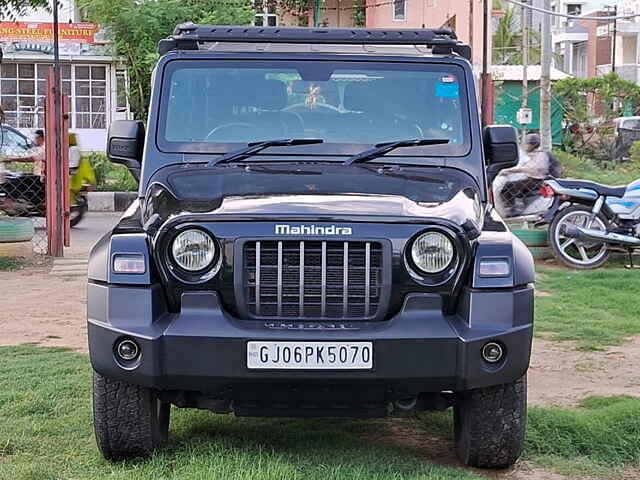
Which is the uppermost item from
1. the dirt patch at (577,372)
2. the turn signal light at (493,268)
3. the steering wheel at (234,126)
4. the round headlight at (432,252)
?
the steering wheel at (234,126)

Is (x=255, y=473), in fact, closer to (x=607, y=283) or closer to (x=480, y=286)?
(x=480, y=286)

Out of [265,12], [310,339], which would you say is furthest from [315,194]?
[265,12]

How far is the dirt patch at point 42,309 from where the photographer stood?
795cm

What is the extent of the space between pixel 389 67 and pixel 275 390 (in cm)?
197

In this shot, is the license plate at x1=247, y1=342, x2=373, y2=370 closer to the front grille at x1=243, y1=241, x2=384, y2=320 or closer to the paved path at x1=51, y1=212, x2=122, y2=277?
the front grille at x1=243, y1=241, x2=384, y2=320

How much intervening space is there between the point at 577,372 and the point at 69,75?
28.3 metres

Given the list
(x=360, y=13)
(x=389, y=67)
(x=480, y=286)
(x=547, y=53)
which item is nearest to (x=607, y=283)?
(x=389, y=67)

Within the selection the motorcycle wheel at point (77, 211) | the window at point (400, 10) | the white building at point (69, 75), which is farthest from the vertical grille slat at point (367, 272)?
the window at point (400, 10)

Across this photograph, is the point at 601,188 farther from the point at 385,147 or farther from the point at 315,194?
the point at 315,194

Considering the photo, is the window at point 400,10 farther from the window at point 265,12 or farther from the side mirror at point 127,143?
the side mirror at point 127,143

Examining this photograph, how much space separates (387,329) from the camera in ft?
14.1

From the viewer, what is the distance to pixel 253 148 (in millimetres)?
5223

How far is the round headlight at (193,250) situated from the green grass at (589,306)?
4041mm

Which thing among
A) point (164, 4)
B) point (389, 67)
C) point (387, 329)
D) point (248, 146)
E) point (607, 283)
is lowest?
point (607, 283)
